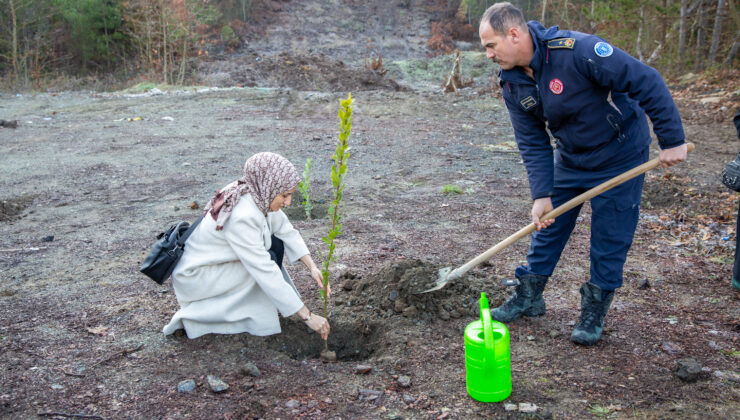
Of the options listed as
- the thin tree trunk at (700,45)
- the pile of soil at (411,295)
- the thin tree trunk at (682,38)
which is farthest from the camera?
the thin tree trunk at (700,45)

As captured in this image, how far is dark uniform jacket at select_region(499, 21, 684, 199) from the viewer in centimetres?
266

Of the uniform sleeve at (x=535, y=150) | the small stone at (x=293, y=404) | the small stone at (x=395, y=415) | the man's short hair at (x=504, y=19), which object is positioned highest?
the man's short hair at (x=504, y=19)

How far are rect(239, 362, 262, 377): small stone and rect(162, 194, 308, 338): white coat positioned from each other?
0.32 metres

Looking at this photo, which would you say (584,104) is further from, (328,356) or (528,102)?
(328,356)

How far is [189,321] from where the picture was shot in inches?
127

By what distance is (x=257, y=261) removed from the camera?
289 cm

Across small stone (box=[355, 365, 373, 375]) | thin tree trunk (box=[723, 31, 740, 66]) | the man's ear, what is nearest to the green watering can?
small stone (box=[355, 365, 373, 375])

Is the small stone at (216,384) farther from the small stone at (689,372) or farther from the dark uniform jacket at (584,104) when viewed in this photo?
the small stone at (689,372)

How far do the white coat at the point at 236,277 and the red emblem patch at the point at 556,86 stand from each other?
5.34 feet

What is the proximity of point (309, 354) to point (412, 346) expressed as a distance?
631 mm

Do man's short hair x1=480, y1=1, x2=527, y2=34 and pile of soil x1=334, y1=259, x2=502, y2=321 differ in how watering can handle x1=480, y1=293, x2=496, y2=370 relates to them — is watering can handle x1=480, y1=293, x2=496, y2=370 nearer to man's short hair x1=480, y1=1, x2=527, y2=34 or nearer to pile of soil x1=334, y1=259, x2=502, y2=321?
pile of soil x1=334, y1=259, x2=502, y2=321

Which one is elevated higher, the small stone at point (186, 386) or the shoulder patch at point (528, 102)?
the shoulder patch at point (528, 102)

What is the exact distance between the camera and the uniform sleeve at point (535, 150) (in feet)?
10.2

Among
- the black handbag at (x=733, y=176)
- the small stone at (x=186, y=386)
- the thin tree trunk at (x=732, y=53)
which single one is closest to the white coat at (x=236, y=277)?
the small stone at (x=186, y=386)
